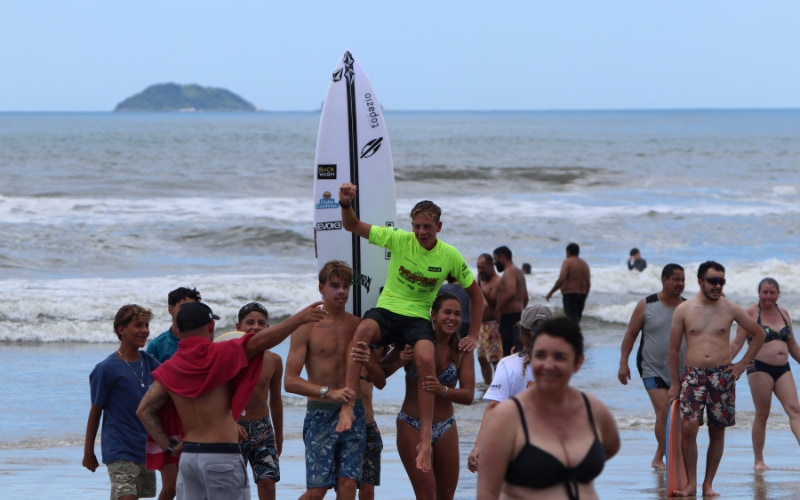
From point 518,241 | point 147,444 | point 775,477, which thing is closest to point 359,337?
point 147,444

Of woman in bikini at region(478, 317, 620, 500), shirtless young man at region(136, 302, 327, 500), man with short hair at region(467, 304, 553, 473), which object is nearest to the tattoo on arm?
shirtless young man at region(136, 302, 327, 500)

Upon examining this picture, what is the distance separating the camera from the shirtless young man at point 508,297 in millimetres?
13438

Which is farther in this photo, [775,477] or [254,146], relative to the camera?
[254,146]

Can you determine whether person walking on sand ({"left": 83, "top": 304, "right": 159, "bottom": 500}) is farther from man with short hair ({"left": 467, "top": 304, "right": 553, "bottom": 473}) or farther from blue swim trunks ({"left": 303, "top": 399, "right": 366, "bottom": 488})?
man with short hair ({"left": 467, "top": 304, "right": 553, "bottom": 473})

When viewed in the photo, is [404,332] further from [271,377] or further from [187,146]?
[187,146]

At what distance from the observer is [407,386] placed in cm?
660

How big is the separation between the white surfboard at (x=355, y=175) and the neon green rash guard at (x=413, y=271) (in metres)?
1.73

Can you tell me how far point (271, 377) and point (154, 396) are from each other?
152 cm

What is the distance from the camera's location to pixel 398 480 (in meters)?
8.59

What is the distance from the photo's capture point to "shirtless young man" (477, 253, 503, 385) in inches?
525

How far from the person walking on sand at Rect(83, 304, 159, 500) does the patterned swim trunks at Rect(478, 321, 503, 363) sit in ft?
24.9

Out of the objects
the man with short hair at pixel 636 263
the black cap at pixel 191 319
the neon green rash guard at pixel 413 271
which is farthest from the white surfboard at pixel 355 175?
the man with short hair at pixel 636 263

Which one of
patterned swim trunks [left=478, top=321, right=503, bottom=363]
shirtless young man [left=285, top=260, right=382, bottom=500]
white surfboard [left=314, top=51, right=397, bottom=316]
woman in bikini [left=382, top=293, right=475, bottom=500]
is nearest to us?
shirtless young man [left=285, top=260, right=382, bottom=500]

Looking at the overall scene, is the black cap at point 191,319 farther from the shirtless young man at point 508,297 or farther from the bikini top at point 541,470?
the shirtless young man at point 508,297
